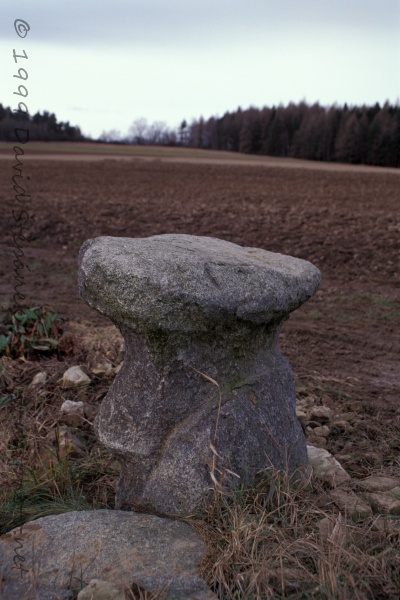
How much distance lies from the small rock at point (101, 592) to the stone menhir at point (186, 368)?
0.60m

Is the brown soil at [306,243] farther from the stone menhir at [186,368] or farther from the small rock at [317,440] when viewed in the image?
the stone menhir at [186,368]

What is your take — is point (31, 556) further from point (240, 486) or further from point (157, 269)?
point (157, 269)

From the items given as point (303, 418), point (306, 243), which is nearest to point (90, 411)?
point (303, 418)

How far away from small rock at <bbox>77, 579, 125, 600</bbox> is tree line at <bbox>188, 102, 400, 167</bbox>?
33.3 m

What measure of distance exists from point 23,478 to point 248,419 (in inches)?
48.1

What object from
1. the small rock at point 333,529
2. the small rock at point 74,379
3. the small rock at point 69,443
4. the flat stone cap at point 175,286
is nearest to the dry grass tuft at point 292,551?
the small rock at point 333,529

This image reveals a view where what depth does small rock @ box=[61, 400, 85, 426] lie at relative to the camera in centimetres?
394

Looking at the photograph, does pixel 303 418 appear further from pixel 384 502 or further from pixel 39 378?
pixel 39 378

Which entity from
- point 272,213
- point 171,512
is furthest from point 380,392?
point 272,213

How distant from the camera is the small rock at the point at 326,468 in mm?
3221

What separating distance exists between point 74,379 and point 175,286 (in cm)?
208

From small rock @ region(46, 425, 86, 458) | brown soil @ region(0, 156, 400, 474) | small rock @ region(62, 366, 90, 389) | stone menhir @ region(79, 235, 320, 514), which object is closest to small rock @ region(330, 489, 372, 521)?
stone menhir @ region(79, 235, 320, 514)

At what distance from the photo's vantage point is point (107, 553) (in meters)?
2.47

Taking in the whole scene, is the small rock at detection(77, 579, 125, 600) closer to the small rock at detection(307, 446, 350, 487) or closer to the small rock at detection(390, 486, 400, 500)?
the small rock at detection(307, 446, 350, 487)
